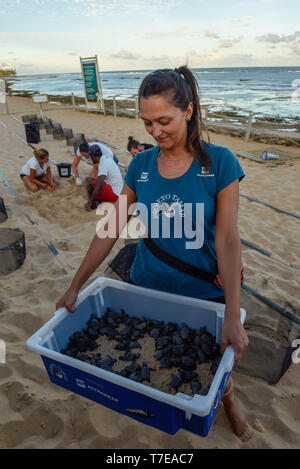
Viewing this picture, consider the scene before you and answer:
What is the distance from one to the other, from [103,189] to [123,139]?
5.19 m

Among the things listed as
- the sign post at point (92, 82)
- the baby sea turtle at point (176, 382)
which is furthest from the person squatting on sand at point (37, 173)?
the sign post at point (92, 82)

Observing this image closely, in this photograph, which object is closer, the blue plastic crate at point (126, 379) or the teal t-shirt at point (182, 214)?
the blue plastic crate at point (126, 379)

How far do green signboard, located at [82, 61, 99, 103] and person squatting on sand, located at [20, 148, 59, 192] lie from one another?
9372 mm

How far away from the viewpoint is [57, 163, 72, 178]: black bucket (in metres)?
6.04

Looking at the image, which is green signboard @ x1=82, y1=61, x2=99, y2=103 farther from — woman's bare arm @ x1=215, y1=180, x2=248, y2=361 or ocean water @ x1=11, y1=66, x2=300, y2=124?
woman's bare arm @ x1=215, y1=180, x2=248, y2=361

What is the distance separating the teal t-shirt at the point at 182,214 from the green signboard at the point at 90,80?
13.5 metres

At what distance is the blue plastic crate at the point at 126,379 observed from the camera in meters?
1.03

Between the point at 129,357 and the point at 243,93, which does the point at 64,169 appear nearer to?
the point at 129,357

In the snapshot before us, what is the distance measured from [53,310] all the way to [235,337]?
1.81 metres

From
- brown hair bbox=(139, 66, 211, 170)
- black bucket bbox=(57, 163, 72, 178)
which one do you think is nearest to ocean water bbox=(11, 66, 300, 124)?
brown hair bbox=(139, 66, 211, 170)

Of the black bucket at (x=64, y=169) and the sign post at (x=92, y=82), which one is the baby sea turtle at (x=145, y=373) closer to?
the black bucket at (x=64, y=169)

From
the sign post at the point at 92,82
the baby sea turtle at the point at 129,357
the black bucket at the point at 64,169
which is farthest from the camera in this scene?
the sign post at the point at 92,82

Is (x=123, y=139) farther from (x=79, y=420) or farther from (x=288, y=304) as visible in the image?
(x=79, y=420)
